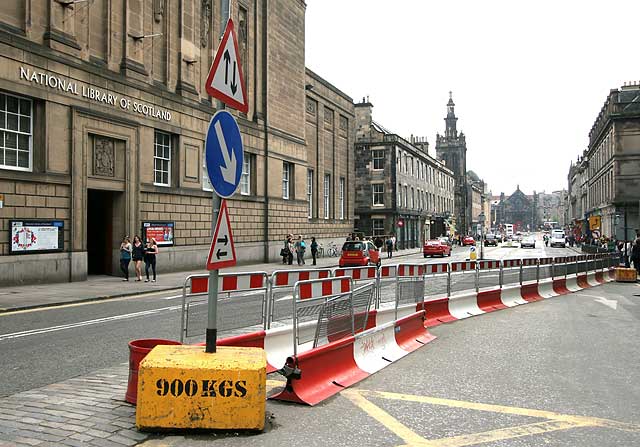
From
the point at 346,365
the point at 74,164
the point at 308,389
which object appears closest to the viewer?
the point at 308,389

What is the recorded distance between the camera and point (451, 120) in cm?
14312

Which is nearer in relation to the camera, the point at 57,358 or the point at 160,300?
the point at 57,358

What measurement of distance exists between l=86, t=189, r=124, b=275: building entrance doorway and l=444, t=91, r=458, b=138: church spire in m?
123

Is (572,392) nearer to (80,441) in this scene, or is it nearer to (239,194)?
(80,441)

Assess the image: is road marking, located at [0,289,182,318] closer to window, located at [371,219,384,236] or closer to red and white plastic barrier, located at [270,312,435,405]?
red and white plastic barrier, located at [270,312,435,405]

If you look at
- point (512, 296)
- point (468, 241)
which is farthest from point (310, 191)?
point (468, 241)

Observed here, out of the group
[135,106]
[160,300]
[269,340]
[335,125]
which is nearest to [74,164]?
[135,106]

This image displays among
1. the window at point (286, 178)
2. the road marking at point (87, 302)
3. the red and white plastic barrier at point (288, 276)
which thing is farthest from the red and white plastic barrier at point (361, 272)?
the window at point (286, 178)

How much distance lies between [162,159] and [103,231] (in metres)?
4.26

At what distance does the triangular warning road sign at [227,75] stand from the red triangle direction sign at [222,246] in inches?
39.6

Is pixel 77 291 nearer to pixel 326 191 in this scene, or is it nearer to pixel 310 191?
pixel 310 191

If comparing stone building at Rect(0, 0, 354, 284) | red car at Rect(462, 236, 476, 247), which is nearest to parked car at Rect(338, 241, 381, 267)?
stone building at Rect(0, 0, 354, 284)

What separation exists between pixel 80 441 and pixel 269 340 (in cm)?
300

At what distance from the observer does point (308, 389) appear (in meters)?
6.00
